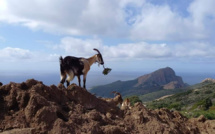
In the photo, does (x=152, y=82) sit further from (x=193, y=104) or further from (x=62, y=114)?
(x=62, y=114)

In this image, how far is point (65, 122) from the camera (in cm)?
401

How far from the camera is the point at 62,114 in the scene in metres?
4.32

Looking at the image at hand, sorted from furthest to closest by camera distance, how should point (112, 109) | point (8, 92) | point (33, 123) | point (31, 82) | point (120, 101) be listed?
1. point (120, 101)
2. point (112, 109)
3. point (31, 82)
4. point (8, 92)
5. point (33, 123)

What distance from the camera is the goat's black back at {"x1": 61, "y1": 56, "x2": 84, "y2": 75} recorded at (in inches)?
300

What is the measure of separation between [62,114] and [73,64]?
3632mm

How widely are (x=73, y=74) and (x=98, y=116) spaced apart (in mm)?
3257

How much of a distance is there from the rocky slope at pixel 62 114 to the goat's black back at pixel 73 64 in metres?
2.18

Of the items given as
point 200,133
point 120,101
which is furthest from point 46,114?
point 120,101

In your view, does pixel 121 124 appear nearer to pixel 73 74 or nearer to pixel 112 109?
pixel 112 109

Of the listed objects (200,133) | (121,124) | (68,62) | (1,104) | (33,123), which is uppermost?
(68,62)

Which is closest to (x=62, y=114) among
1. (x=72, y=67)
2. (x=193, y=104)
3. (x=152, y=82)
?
(x=72, y=67)

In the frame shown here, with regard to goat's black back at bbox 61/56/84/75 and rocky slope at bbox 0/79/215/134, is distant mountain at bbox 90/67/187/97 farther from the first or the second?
rocky slope at bbox 0/79/215/134

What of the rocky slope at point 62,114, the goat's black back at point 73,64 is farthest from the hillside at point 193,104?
the rocky slope at point 62,114

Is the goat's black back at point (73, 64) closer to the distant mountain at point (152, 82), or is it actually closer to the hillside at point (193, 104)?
the hillside at point (193, 104)
